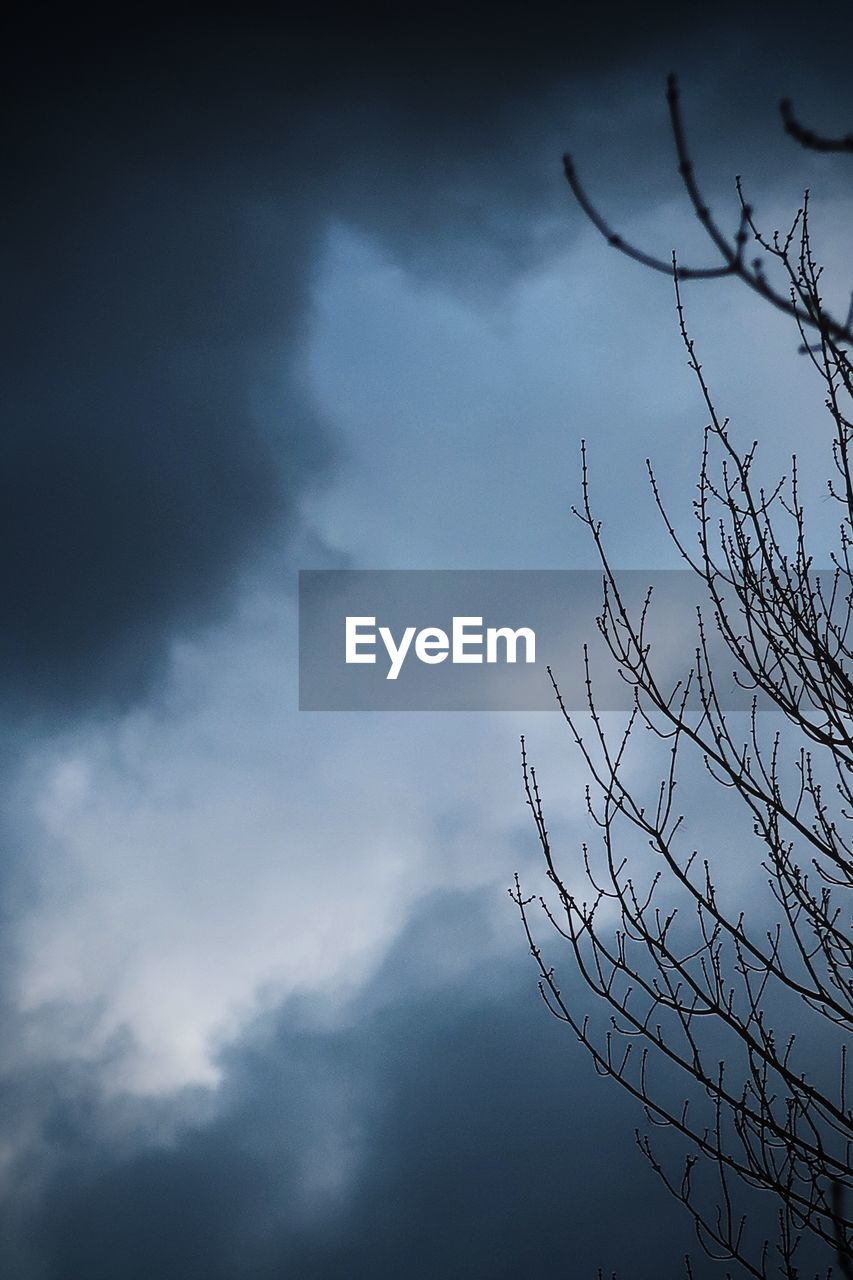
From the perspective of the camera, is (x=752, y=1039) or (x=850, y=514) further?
(x=850, y=514)

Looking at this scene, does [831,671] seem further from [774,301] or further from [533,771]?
[774,301]

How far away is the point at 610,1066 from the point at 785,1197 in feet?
2.55

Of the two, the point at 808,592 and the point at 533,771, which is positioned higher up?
the point at 808,592

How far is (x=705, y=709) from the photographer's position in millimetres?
4352

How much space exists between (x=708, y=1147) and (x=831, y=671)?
75.5 inches

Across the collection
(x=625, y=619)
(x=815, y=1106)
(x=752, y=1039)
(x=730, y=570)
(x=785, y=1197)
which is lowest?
(x=785, y=1197)

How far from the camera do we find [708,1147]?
3.96 metres

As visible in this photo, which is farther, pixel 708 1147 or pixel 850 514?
pixel 850 514

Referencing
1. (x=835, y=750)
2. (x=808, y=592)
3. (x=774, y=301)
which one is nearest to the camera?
(x=774, y=301)

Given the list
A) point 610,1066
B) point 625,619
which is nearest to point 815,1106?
point 610,1066

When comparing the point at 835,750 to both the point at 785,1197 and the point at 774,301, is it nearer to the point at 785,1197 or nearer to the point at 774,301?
the point at 785,1197

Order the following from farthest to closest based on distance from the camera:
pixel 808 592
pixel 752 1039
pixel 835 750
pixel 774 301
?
pixel 808 592, pixel 835 750, pixel 752 1039, pixel 774 301

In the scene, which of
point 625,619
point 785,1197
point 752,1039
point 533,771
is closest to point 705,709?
point 625,619

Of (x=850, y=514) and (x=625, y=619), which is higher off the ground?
(x=850, y=514)
